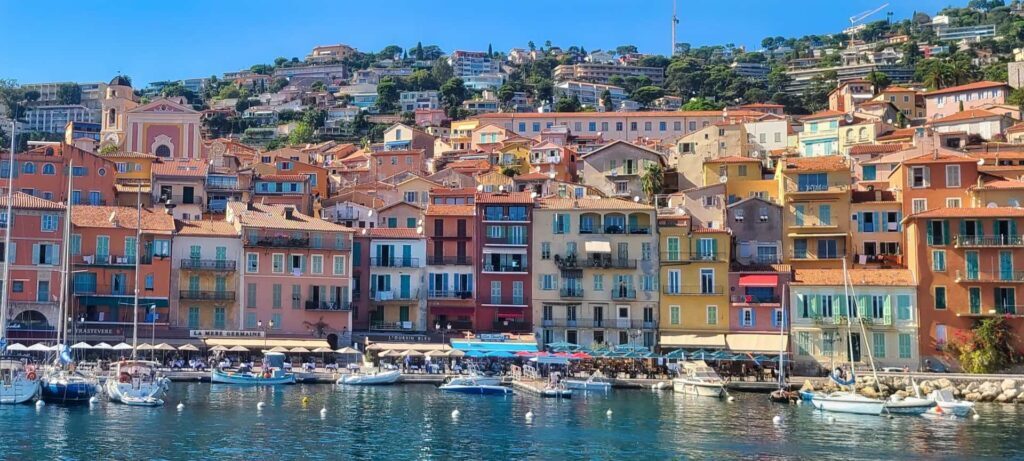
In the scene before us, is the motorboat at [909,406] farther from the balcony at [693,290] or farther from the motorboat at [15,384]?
the motorboat at [15,384]

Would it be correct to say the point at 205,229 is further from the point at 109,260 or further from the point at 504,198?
the point at 504,198

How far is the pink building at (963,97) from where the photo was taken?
122m

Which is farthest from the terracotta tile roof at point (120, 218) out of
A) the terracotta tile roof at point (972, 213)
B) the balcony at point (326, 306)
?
the terracotta tile roof at point (972, 213)

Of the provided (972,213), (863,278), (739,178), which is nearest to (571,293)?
(863,278)

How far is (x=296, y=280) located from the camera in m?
70.3

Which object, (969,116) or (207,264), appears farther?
(969,116)

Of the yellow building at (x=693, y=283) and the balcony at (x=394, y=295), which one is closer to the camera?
the yellow building at (x=693, y=283)

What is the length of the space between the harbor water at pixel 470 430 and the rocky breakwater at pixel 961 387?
199cm

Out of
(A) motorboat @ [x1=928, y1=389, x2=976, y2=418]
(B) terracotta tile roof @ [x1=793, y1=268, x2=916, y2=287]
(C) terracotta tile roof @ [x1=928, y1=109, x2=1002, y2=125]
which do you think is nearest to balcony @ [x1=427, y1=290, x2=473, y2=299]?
(B) terracotta tile roof @ [x1=793, y1=268, x2=916, y2=287]

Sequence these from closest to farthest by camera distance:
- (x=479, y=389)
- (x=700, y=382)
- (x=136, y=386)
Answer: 1. (x=136, y=386)
2. (x=479, y=389)
3. (x=700, y=382)

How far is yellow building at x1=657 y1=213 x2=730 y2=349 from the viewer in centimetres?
6988

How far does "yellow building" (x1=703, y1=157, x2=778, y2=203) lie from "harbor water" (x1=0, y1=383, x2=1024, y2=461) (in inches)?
900

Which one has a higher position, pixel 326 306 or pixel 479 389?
pixel 326 306

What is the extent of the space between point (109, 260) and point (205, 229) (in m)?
5.55
